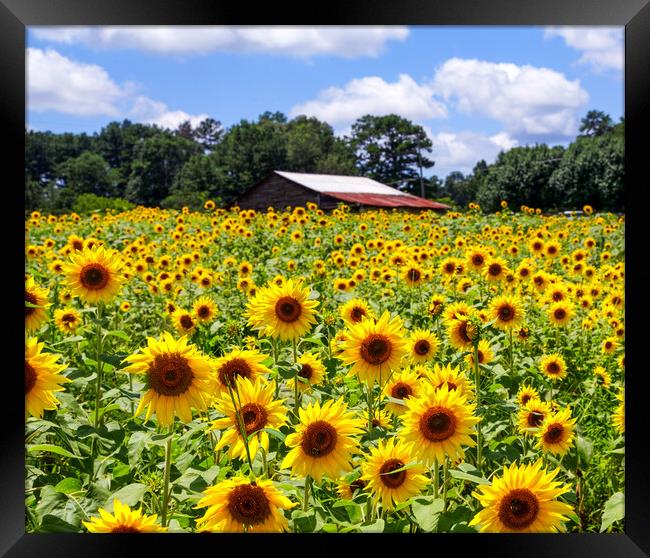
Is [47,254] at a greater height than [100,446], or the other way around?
[47,254]

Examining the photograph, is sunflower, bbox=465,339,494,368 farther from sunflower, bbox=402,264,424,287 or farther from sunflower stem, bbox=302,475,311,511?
sunflower, bbox=402,264,424,287

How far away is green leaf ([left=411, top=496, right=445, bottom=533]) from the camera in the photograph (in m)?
1.29

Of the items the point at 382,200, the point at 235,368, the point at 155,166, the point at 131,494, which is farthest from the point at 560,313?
the point at 155,166

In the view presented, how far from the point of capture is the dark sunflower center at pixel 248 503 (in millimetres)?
1192

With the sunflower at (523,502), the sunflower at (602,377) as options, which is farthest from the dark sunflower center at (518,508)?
the sunflower at (602,377)

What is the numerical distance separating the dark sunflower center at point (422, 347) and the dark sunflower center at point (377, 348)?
53 centimetres

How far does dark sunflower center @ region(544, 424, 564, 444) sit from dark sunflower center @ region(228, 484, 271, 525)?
97 centimetres

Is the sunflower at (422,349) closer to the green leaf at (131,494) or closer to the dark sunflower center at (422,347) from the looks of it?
the dark sunflower center at (422,347)

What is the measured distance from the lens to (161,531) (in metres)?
1.30

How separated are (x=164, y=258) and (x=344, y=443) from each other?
3667 mm

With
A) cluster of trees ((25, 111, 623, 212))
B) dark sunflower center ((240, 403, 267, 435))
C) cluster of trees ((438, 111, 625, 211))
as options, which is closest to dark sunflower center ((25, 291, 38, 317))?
dark sunflower center ((240, 403, 267, 435))

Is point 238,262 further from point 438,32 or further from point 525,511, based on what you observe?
point 525,511

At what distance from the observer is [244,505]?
1.19 m
